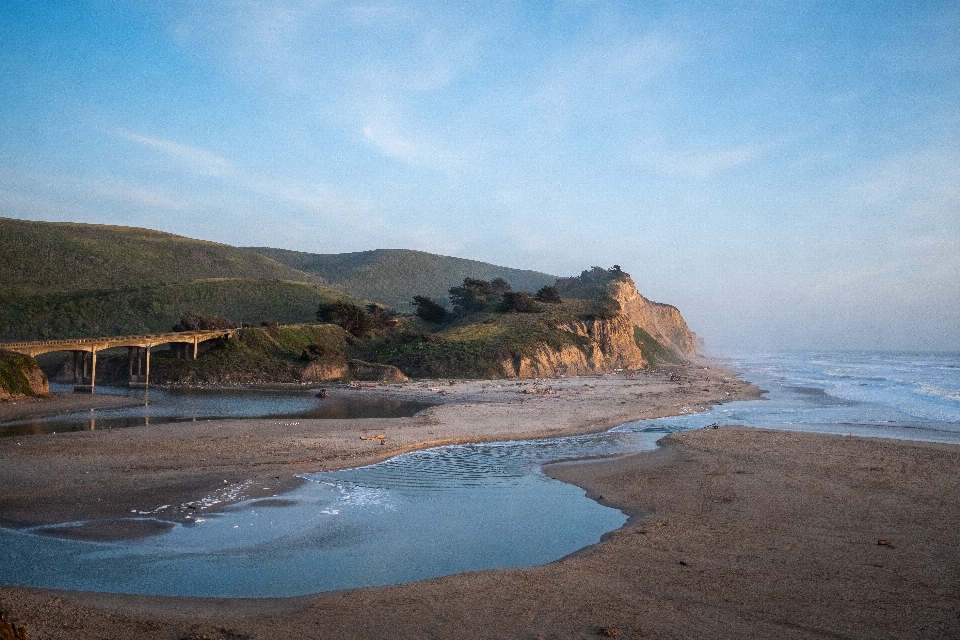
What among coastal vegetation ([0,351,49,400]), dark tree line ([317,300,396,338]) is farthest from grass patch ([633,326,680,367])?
coastal vegetation ([0,351,49,400])

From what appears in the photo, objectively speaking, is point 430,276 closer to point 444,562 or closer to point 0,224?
point 0,224

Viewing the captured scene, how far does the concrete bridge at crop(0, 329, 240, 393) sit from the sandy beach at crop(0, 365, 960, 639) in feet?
65.5

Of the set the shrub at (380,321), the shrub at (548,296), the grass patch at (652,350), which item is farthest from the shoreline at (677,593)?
the grass patch at (652,350)

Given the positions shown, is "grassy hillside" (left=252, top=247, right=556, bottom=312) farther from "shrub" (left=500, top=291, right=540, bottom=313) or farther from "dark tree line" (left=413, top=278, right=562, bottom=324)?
"shrub" (left=500, top=291, right=540, bottom=313)

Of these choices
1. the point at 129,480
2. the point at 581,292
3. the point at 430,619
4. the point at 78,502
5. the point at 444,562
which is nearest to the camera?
the point at 430,619

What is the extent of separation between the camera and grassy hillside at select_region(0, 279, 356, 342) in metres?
62.8

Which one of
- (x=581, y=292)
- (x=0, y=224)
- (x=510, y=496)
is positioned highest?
(x=0, y=224)

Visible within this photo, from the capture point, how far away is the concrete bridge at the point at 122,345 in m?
38.2

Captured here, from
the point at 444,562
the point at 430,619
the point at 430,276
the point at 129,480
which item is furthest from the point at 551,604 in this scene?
the point at 430,276

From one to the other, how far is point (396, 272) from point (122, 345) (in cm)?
11056

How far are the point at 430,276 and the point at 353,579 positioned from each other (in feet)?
491

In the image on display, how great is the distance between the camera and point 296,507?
13.5 meters

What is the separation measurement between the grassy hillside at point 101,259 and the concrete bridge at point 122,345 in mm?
28463

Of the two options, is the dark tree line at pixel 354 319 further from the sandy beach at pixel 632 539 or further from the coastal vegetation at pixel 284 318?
the sandy beach at pixel 632 539
